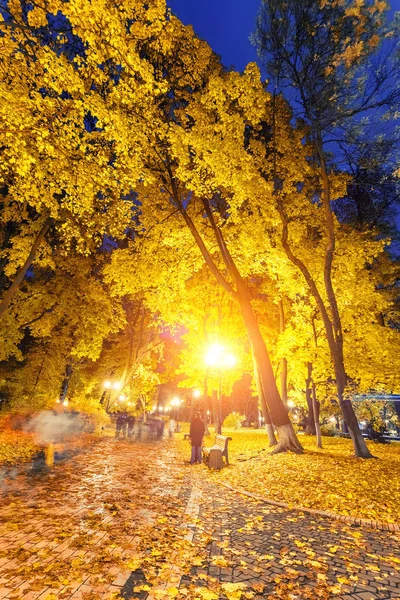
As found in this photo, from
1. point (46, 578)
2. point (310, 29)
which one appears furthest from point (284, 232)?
point (46, 578)

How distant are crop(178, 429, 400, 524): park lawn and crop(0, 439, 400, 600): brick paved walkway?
0.77 metres

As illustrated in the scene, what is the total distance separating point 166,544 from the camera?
479 centimetres

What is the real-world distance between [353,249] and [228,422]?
31.1 meters

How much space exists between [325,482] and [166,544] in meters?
5.22

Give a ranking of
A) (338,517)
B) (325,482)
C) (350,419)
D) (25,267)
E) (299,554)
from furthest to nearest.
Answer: (25,267)
(350,419)
(325,482)
(338,517)
(299,554)

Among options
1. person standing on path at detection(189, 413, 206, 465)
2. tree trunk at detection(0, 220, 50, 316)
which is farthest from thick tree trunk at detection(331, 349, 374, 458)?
tree trunk at detection(0, 220, 50, 316)

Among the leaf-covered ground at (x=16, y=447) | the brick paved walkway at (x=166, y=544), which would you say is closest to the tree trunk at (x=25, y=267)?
the leaf-covered ground at (x=16, y=447)

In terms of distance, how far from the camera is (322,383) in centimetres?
1709

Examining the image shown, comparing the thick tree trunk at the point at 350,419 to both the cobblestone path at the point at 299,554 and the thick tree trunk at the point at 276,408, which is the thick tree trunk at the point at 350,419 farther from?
the cobblestone path at the point at 299,554

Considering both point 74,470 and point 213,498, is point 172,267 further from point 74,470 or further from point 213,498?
point 213,498

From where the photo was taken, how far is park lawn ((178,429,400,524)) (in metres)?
6.79

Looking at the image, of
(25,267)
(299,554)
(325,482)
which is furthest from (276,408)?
(25,267)

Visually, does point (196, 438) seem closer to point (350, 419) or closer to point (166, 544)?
point (350, 419)

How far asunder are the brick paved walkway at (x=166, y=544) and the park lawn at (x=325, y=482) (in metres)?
0.77
